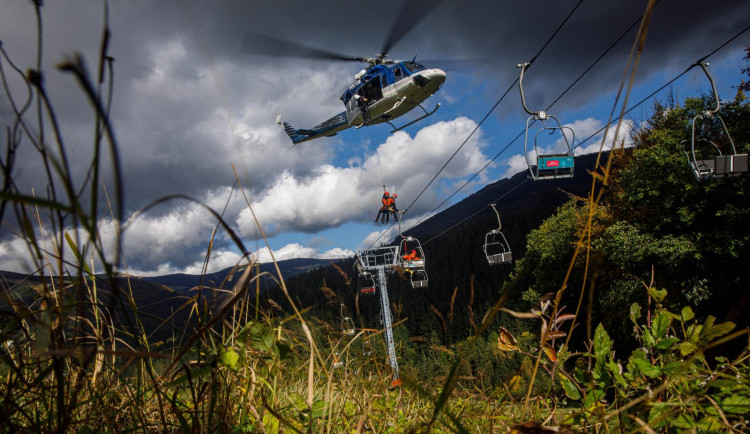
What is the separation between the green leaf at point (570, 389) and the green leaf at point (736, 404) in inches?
7.6

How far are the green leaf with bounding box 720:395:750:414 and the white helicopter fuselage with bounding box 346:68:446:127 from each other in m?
10.9

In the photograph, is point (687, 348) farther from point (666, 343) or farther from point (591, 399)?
point (591, 399)

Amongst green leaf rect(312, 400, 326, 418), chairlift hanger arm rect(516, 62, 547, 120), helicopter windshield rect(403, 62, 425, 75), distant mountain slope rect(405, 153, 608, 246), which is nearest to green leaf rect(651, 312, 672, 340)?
green leaf rect(312, 400, 326, 418)

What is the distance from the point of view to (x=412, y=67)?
11188mm

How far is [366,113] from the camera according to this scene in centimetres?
1183

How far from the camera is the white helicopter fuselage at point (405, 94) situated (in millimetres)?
10836

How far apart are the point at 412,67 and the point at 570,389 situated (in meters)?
11.3

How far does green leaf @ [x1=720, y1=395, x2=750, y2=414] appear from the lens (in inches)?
22.5

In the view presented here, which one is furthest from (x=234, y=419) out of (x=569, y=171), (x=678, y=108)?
(x=678, y=108)

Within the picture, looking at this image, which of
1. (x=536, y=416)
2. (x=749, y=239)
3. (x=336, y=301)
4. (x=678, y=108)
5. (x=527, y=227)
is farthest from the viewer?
(x=527, y=227)

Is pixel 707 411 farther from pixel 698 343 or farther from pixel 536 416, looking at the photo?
pixel 536 416

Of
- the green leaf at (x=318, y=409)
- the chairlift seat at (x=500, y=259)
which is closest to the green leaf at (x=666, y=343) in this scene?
the green leaf at (x=318, y=409)

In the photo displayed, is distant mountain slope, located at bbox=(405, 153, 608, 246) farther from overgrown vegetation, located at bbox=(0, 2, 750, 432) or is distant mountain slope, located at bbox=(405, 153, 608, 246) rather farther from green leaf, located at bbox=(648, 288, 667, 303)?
green leaf, located at bbox=(648, 288, 667, 303)

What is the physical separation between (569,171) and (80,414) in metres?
8.43
